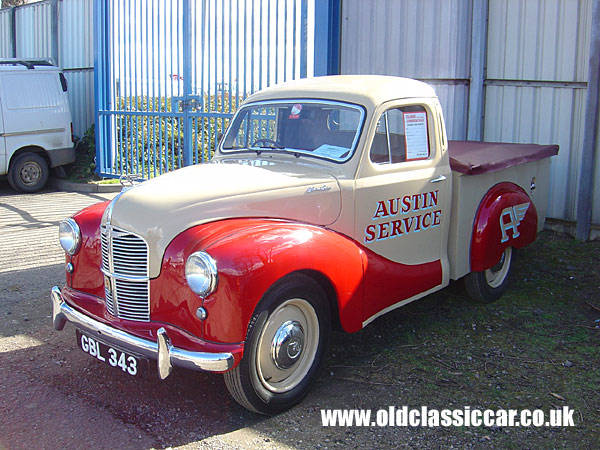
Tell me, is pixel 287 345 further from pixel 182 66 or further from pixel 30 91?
pixel 30 91

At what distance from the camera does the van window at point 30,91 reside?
10609mm

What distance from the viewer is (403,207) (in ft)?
15.1

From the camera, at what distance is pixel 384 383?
417cm

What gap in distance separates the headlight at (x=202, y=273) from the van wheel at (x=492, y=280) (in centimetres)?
274

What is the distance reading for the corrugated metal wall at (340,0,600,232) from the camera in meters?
6.97

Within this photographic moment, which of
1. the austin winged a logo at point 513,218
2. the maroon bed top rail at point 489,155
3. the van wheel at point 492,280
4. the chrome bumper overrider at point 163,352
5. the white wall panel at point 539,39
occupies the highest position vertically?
the white wall panel at point 539,39

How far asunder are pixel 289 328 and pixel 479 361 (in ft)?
5.00

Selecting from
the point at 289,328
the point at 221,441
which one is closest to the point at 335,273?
the point at 289,328

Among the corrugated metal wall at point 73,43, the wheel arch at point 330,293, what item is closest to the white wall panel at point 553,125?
the wheel arch at point 330,293

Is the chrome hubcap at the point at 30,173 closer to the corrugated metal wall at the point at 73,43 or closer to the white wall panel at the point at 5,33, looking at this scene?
the corrugated metal wall at the point at 73,43

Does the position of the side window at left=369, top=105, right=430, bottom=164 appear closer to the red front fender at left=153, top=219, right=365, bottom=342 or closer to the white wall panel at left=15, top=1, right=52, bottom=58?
the red front fender at left=153, top=219, right=365, bottom=342

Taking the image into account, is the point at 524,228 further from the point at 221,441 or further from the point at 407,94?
the point at 221,441

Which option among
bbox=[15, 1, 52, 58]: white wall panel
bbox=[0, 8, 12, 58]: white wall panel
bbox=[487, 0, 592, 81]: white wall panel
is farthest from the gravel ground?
bbox=[0, 8, 12, 58]: white wall panel

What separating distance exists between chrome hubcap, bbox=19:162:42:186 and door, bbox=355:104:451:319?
8452 mm
